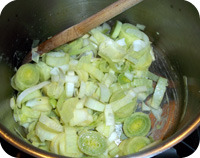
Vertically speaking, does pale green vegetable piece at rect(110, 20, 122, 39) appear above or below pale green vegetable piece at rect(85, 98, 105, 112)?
above

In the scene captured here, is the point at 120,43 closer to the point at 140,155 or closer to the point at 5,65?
the point at 5,65

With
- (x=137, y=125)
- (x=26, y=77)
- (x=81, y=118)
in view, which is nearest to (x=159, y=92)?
(x=137, y=125)

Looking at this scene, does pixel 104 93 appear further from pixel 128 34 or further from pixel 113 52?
pixel 128 34

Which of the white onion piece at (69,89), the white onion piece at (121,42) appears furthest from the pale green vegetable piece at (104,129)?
the white onion piece at (121,42)

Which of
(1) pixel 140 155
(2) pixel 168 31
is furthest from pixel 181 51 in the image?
(1) pixel 140 155

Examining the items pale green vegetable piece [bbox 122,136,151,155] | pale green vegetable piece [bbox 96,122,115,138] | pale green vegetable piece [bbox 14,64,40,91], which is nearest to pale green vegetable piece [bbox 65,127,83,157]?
pale green vegetable piece [bbox 96,122,115,138]

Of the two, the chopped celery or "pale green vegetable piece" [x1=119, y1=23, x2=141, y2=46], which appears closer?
the chopped celery

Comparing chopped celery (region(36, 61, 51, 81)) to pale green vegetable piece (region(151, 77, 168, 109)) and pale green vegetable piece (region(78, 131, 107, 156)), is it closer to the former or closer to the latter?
pale green vegetable piece (region(78, 131, 107, 156))
